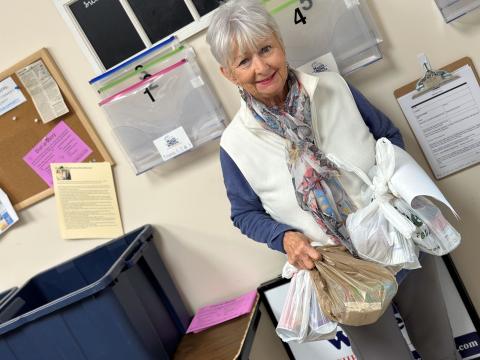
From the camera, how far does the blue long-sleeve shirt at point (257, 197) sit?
4.08ft

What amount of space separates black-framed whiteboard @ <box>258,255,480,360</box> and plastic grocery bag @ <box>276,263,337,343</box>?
40 cm

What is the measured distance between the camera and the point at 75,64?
5.15 feet

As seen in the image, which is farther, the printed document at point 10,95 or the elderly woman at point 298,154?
the printed document at point 10,95

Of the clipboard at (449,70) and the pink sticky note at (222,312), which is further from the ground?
the clipboard at (449,70)

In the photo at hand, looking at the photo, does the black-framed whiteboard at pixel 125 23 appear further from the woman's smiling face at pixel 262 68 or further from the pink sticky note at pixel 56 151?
the woman's smiling face at pixel 262 68

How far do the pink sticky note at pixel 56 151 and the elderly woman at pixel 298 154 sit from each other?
609mm

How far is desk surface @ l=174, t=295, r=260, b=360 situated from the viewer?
144cm

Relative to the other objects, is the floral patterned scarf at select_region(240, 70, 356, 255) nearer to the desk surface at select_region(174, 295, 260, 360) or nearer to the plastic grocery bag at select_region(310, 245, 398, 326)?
the plastic grocery bag at select_region(310, 245, 398, 326)

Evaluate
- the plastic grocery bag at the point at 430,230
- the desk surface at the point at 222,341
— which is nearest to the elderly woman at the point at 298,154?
the plastic grocery bag at the point at 430,230

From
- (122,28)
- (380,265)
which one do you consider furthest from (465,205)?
(122,28)

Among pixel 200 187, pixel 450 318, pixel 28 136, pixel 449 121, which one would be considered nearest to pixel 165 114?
pixel 200 187

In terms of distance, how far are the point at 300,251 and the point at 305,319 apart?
161 mm

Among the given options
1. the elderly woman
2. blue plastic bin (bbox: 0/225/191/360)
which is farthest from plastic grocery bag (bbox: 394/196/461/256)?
blue plastic bin (bbox: 0/225/191/360)

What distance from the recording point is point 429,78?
4.42 feet
